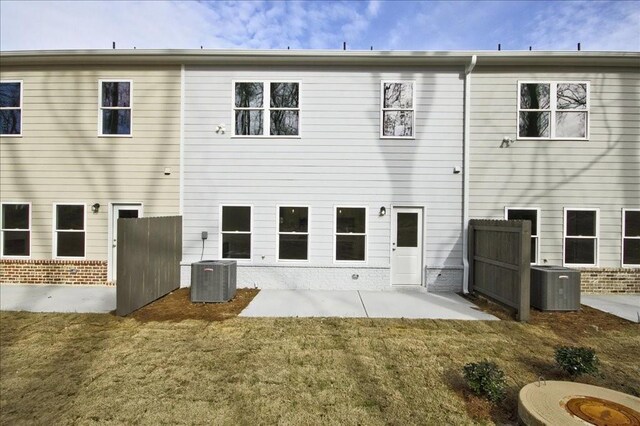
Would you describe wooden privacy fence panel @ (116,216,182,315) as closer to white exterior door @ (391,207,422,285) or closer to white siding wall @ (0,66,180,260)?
white siding wall @ (0,66,180,260)

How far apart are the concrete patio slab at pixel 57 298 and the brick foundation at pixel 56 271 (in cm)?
17

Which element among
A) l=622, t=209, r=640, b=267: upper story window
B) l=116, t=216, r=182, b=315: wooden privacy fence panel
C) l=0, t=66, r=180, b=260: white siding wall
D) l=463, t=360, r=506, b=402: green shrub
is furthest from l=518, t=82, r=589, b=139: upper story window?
l=116, t=216, r=182, b=315: wooden privacy fence panel

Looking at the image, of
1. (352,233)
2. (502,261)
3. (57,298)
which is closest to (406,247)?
(352,233)

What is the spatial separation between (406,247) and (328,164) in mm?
2799

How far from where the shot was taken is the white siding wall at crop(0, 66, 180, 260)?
7930 millimetres

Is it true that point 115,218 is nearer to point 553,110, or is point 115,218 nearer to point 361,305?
point 361,305

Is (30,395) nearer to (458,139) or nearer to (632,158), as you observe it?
(458,139)

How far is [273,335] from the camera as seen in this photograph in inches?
194

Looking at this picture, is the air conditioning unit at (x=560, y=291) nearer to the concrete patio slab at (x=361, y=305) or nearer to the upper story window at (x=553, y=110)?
the concrete patio slab at (x=361, y=305)

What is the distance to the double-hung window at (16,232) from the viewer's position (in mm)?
7973

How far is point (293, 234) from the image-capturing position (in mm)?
7883

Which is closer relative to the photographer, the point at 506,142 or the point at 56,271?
the point at 506,142

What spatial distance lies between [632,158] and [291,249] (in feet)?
27.7

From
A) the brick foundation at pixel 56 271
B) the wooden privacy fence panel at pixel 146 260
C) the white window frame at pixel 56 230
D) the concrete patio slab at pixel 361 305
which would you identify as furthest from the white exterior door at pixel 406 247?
the white window frame at pixel 56 230
